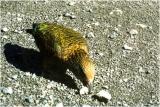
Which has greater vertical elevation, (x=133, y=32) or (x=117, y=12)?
(x=117, y=12)

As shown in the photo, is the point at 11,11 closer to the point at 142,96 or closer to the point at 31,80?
the point at 31,80

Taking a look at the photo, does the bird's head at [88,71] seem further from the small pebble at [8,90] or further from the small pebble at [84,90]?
the small pebble at [8,90]

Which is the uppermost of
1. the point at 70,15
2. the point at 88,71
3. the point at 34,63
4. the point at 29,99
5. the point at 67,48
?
the point at 70,15

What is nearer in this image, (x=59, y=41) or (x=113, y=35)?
(x=59, y=41)

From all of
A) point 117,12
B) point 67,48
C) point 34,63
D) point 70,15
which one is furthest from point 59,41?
point 117,12

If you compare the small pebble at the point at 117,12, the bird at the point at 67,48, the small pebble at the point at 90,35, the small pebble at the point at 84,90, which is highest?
the small pebble at the point at 117,12

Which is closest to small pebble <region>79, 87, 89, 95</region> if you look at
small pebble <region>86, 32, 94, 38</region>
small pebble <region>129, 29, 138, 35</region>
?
small pebble <region>86, 32, 94, 38</region>

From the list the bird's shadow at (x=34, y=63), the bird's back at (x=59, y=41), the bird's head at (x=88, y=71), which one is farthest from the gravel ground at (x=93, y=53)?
the bird's back at (x=59, y=41)

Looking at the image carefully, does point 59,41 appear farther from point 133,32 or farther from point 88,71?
point 133,32
